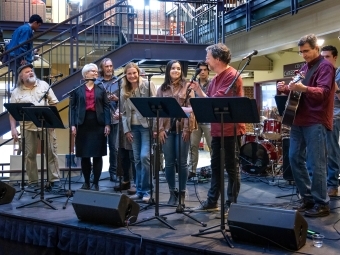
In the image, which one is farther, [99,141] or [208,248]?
[99,141]

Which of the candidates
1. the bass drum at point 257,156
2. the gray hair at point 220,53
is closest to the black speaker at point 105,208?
the gray hair at point 220,53

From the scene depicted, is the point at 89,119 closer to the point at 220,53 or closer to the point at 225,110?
the point at 220,53

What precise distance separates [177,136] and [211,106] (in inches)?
38.0

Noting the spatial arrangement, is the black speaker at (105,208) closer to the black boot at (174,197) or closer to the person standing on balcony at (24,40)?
the black boot at (174,197)

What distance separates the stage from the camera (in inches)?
127

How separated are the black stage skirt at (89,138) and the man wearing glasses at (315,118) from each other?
2222 mm

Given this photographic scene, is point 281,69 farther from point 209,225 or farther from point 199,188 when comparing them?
point 209,225

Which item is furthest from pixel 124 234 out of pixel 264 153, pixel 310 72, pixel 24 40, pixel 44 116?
pixel 24 40

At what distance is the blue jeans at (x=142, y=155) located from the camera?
14.9 feet

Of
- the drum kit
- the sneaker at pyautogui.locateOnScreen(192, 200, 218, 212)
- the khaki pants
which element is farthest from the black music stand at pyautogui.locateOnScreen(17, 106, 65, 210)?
the drum kit

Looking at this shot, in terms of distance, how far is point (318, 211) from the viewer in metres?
3.94

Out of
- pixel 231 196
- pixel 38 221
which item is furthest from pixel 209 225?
pixel 38 221

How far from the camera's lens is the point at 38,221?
4125 mm

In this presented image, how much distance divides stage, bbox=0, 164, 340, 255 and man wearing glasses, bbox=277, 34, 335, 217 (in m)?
0.27
